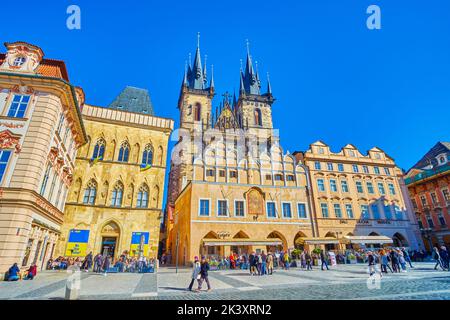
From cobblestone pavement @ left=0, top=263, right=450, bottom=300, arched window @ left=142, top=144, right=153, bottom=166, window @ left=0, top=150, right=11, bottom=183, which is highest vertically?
arched window @ left=142, top=144, right=153, bottom=166

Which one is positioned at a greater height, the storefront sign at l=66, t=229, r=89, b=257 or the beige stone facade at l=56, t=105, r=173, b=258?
the beige stone facade at l=56, t=105, r=173, b=258

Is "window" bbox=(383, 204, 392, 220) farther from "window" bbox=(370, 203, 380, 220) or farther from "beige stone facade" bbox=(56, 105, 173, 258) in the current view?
"beige stone facade" bbox=(56, 105, 173, 258)

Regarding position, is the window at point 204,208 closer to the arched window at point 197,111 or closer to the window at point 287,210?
the window at point 287,210

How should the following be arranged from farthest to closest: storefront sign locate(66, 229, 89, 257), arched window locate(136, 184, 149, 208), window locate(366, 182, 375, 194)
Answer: window locate(366, 182, 375, 194) < arched window locate(136, 184, 149, 208) < storefront sign locate(66, 229, 89, 257)

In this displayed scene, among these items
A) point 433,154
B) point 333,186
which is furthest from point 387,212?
point 433,154

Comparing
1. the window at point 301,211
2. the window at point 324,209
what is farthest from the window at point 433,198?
the window at point 301,211


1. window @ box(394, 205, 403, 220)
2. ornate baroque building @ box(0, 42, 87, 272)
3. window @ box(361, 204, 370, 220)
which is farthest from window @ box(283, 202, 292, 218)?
ornate baroque building @ box(0, 42, 87, 272)

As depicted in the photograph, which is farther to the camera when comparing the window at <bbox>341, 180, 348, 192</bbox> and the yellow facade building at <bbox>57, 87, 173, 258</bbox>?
the window at <bbox>341, 180, 348, 192</bbox>

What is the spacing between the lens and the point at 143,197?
26000 mm

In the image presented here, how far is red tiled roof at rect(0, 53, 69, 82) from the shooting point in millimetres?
16234

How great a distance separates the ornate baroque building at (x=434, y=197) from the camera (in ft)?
113

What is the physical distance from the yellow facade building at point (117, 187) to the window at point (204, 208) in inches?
176

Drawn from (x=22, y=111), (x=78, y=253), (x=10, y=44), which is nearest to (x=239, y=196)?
(x=78, y=253)

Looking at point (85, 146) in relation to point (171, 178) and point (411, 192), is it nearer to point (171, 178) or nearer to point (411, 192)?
point (171, 178)
